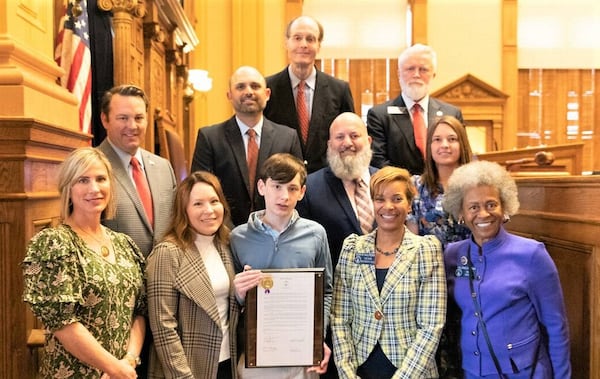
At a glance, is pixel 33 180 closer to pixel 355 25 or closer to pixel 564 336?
pixel 564 336

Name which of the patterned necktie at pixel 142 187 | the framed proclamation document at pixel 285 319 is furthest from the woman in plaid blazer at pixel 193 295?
the patterned necktie at pixel 142 187

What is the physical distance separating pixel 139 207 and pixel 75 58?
184 centimetres

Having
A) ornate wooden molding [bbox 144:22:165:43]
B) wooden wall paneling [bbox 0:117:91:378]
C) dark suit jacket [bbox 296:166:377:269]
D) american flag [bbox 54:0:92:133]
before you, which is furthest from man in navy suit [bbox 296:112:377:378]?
ornate wooden molding [bbox 144:22:165:43]

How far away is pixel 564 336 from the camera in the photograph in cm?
213

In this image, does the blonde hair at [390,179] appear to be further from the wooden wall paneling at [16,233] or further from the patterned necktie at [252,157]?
the wooden wall paneling at [16,233]

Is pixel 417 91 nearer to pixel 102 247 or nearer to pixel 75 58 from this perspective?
pixel 102 247

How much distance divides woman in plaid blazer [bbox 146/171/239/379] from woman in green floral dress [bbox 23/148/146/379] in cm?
9

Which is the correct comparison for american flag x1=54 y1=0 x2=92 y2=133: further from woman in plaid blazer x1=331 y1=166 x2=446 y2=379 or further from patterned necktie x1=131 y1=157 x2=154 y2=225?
woman in plaid blazer x1=331 y1=166 x2=446 y2=379

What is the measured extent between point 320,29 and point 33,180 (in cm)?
185

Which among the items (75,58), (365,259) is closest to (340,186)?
(365,259)

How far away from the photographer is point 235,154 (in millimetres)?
2965

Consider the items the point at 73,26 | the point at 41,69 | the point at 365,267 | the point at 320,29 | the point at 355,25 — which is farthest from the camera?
the point at 355,25

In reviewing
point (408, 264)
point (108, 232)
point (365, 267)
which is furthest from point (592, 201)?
point (108, 232)

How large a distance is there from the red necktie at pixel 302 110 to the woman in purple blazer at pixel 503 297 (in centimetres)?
131
